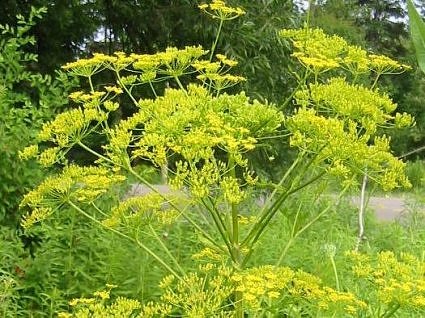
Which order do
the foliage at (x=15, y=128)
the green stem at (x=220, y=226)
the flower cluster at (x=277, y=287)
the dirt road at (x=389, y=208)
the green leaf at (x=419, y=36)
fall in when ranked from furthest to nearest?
the dirt road at (x=389, y=208)
the foliage at (x=15, y=128)
the green stem at (x=220, y=226)
the flower cluster at (x=277, y=287)
the green leaf at (x=419, y=36)

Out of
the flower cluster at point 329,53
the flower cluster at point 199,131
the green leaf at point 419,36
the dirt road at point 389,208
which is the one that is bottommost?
the dirt road at point 389,208

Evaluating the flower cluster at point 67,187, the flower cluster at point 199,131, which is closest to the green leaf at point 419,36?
the flower cluster at point 199,131

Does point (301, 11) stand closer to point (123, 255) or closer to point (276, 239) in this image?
point (276, 239)

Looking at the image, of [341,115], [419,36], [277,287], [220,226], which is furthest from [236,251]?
[419,36]

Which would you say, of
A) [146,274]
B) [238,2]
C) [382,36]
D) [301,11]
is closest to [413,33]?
[146,274]

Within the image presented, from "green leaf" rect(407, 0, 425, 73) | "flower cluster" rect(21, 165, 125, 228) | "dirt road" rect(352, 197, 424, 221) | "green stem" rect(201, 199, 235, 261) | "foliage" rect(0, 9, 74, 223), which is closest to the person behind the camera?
"green leaf" rect(407, 0, 425, 73)

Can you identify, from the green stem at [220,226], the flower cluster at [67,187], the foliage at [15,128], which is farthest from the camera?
the foliage at [15,128]

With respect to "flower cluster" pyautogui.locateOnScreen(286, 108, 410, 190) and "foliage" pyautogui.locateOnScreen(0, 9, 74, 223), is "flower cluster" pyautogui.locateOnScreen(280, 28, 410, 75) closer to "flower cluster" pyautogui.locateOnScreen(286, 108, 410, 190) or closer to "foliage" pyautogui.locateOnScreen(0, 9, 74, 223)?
"flower cluster" pyautogui.locateOnScreen(286, 108, 410, 190)

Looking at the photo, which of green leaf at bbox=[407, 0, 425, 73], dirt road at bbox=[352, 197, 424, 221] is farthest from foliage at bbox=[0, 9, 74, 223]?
dirt road at bbox=[352, 197, 424, 221]

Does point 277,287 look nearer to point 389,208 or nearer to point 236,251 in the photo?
point 236,251

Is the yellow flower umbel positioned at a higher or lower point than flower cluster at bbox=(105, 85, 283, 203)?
lower

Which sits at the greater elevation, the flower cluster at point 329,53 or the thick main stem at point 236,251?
the flower cluster at point 329,53

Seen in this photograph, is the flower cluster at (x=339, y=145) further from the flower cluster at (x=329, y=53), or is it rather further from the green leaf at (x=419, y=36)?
the green leaf at (x=419, y=36)

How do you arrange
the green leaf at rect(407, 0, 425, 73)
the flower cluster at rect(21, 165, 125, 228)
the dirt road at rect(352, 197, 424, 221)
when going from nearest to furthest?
the green leaf at rect(407, 0, 425, 73)
the flower cluster at rect(21, 165, 125, 228)
the dirt road at rect(352, 197, 424, 221)
